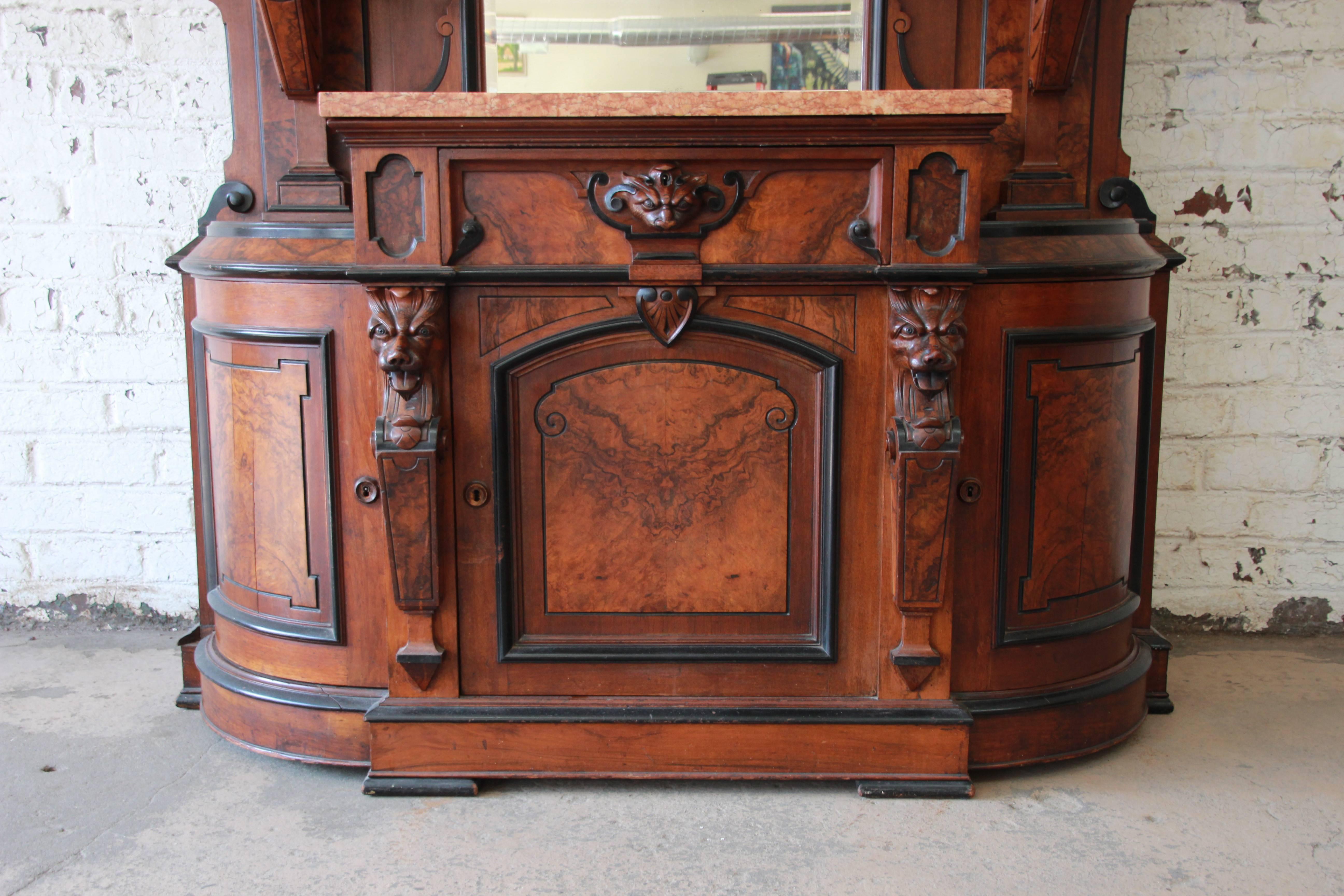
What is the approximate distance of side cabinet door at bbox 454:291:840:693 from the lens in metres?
2.01

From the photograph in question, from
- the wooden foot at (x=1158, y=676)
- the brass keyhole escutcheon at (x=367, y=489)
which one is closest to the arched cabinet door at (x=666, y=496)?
the brass keyhole escutcheon at (x=367, y=489)

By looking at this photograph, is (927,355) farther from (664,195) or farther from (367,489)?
(367,489)

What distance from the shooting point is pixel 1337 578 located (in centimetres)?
289

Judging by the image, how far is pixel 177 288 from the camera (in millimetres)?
2787

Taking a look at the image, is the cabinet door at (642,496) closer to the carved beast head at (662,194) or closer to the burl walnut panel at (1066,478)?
the carved beast head at (662,194)

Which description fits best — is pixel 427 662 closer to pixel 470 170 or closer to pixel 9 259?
pixel 470 170

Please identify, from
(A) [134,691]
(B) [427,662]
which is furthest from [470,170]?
(A) [134,691]

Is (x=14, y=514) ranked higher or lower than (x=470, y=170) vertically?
lower

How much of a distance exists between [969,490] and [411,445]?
39.7 inches

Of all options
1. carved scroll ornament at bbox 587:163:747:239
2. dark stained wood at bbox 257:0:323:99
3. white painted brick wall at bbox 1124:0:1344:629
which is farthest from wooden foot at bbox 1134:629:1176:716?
dark stained wood at bbox 257:0:323:99

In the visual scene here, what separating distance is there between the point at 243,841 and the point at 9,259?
171 cm

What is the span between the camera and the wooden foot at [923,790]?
2045mm

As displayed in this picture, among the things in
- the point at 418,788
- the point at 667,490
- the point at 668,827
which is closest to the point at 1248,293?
the point at 667,490

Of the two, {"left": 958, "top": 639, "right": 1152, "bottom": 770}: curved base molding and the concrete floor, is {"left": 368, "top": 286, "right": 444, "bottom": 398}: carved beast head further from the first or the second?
{"left": 958, "top": 639, "right": 1152, "bottom": 770}: curved base molding
